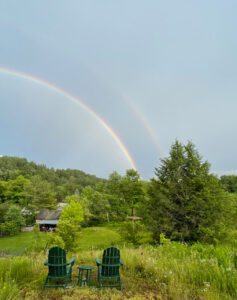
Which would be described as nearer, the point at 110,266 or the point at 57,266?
the point at 57,266

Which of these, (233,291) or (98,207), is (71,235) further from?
(98,207)

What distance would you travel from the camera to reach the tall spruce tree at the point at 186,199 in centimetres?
1116

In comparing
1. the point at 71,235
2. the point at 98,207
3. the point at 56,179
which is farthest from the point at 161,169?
the point at 56,179

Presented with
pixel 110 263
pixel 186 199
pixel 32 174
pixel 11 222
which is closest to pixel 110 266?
pixel 110 263

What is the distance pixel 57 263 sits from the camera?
359 cm

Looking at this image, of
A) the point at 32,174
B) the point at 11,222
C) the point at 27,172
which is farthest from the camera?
the point at 32,174

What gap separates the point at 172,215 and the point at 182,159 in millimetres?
4357

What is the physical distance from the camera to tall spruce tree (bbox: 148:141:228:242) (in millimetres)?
11164

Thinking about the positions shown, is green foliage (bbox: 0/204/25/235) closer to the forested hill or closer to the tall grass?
the forested hill

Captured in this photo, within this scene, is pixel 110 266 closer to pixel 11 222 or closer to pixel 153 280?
pixel 153 280

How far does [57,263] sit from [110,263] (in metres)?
1.14

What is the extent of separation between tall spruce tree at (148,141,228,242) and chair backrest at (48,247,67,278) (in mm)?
9238

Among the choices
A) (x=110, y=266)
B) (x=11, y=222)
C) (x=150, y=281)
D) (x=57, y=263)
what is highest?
(x=57, y=263)

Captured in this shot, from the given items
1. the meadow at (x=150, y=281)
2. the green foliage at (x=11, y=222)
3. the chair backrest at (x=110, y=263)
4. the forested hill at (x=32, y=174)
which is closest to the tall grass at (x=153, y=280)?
the meadow at (x=150, y=281)
